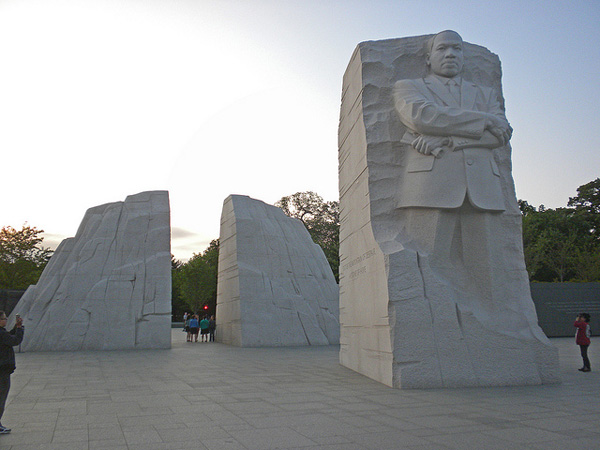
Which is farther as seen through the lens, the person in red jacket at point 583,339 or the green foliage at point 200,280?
the green foliage at point 200,280

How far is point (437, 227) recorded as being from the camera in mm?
7234

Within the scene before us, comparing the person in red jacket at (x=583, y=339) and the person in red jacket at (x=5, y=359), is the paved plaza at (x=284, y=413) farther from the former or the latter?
the person in red jacket at (x=5, y=359)

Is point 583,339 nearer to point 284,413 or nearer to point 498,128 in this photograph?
point 498,128

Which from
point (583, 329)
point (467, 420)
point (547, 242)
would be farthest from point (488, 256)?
point (547, 242)

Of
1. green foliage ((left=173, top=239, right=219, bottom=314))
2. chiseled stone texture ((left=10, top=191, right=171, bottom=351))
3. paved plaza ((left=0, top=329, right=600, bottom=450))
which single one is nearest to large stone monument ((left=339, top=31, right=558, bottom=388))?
paved plaza ((left=0, top=329, right=600, bottom=450))

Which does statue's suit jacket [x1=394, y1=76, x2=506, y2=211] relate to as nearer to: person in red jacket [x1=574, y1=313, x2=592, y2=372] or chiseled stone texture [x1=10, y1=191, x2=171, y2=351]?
person in red jacket [x1=574, y1=313, x2=592, y2=372]

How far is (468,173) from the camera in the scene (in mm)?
7180

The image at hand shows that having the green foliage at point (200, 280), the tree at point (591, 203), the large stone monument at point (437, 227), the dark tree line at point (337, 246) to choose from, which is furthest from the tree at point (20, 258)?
the tree at point (591, 203)

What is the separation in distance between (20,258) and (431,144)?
81.3 ft

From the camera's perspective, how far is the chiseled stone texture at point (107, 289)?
44.7 feet

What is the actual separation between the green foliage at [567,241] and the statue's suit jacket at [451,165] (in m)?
24.3

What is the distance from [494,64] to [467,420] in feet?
20.4

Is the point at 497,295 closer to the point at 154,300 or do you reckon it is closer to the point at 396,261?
the point at 396,261

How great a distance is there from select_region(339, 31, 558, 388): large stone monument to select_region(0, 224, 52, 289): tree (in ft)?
70.7
